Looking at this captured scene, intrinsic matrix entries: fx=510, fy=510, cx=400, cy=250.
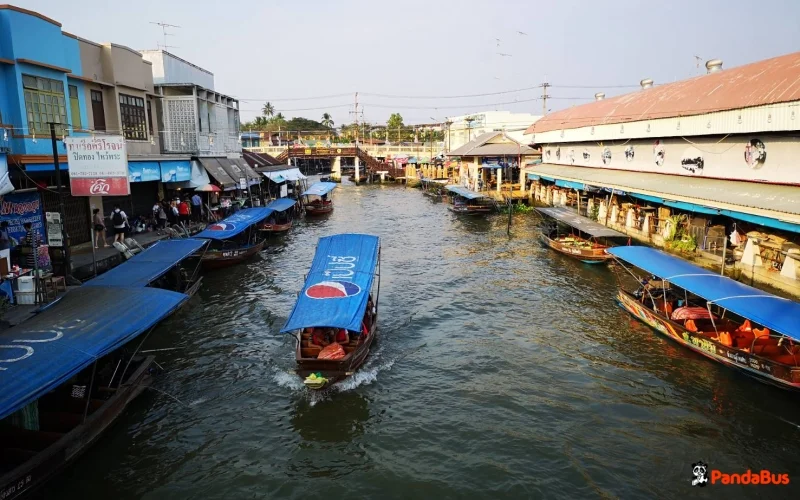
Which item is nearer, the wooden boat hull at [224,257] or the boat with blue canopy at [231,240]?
the boat with blue canopy at [231,240]

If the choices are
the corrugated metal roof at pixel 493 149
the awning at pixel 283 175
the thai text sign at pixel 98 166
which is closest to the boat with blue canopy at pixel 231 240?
the thai text sign at pixel 98 166

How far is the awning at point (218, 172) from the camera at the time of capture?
32.0 m

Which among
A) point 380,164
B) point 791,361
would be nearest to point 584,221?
point 791,361

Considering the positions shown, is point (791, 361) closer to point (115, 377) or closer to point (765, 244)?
point (765, 244)

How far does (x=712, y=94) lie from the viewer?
25.1 meters

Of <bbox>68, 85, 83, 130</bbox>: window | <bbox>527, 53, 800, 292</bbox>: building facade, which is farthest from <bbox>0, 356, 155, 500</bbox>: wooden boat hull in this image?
<bbox>527, 53, 800, 292</bbox>: building facade

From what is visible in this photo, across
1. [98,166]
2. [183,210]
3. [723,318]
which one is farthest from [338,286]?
[183,210]

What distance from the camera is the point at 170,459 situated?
1099 cm

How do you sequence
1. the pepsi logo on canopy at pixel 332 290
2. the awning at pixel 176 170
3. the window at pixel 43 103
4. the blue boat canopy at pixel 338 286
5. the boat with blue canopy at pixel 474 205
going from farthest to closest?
the boat with blue canopy at pixel 474 205 → the awning at pixel 176 170 → the window at pixel 43 103 → the pepsi logo on canopy at pixel 332 290 → the blue boat canopy at pixel 338 286

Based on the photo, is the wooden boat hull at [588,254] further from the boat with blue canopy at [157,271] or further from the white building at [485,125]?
the white building at [485,125]

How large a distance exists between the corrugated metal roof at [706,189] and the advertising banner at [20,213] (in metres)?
26.6

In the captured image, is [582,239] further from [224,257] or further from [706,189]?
[224,257]

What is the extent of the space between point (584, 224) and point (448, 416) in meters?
18.9

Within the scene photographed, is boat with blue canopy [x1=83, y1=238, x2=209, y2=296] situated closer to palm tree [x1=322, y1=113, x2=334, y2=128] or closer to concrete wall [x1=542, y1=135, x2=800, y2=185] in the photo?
concrete wall [x1=542, y1=135, x2=800, y2=185]
